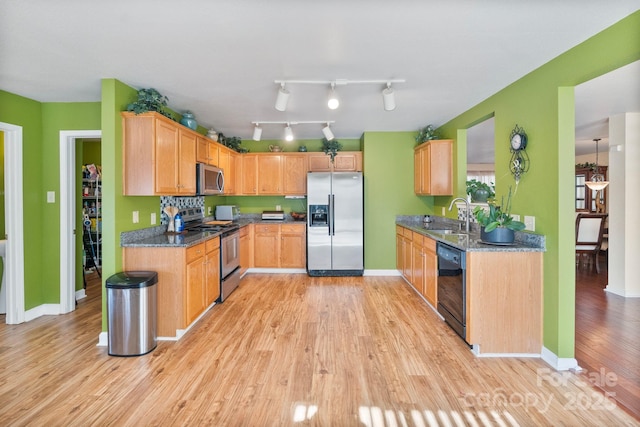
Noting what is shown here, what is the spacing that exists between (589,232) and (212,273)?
6.00 meters

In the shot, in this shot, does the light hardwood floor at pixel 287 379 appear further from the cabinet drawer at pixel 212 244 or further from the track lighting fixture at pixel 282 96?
the track lighting fixture at pixel 282 96

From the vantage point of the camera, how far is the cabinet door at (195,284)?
2.88 m

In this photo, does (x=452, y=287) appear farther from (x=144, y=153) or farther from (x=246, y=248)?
(x=246, y=248)

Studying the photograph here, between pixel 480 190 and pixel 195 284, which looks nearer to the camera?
pixel 195 284

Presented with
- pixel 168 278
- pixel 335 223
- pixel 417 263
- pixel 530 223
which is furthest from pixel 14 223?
pixel 530 223

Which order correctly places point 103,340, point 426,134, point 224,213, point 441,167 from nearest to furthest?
point 103,340, point 441,167, point 426,134, point 224,213

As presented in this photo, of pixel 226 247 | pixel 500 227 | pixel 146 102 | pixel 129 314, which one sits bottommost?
pixel 129 314

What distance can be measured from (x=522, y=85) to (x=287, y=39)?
7.10 ft

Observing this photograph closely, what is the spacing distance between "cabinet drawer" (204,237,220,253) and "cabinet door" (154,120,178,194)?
65 cm

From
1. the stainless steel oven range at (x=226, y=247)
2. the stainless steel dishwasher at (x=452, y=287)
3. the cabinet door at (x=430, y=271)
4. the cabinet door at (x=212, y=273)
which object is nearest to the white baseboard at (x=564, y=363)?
the stainless steel dishwasher at (x=452, y=287)

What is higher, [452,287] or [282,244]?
[282,244]

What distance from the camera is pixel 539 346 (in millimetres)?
2494

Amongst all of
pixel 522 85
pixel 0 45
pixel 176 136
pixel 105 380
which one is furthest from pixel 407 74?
pixel 105 380

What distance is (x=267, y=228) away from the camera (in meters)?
5.26
